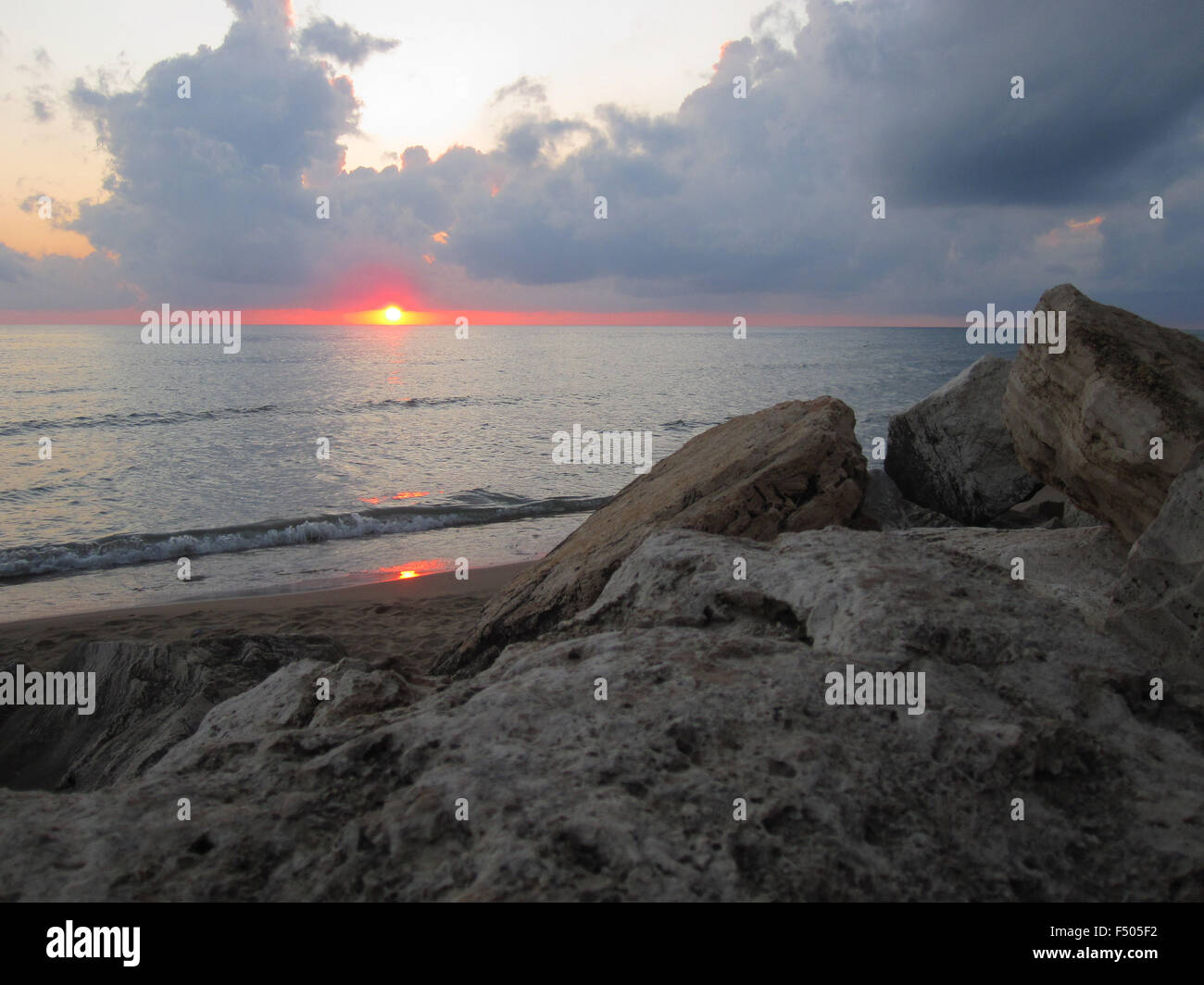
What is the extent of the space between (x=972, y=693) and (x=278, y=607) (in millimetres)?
9082

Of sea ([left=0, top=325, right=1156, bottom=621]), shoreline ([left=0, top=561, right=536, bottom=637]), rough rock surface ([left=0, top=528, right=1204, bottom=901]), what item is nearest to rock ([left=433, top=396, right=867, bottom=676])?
rough rock surface ([left=0, top=528, right=1204, bottom=901])

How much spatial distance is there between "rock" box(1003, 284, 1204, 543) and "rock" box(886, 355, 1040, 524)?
12.6 ft

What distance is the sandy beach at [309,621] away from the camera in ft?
27.6

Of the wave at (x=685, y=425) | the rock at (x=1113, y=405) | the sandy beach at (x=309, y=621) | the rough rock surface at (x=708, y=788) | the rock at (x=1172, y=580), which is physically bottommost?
the sandy beach at (x=309, y=621)

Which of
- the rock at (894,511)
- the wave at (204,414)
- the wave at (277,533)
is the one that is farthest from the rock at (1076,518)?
the wave at (204,414)

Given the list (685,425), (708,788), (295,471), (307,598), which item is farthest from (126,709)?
(685,425)

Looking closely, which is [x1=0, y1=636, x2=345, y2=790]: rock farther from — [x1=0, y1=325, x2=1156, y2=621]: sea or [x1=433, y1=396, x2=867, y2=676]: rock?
[x1=0, y1=325, x2=1156, y2=621]: sea

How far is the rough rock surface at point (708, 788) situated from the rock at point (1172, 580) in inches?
6.7

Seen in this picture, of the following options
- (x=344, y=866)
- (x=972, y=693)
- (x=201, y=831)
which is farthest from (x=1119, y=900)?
(x=201, y=831)

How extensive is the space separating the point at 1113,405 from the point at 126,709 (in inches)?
254

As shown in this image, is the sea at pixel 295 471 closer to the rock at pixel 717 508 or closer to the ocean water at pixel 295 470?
the ocean water at pixel 295 470

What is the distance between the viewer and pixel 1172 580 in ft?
10.7

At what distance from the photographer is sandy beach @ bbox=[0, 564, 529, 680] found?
8422 millimetres
